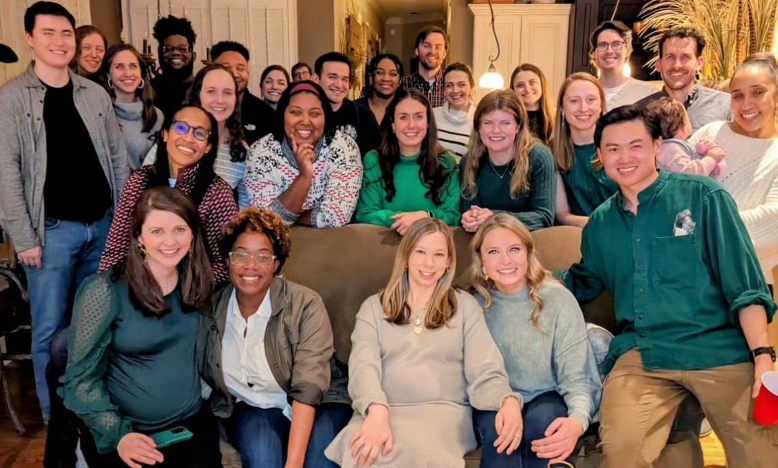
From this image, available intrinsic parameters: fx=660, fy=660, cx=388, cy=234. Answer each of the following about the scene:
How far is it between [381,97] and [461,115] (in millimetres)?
572

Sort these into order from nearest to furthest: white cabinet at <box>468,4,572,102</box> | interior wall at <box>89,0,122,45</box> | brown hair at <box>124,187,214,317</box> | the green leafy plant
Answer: brown hair at <box>124,187,214,317</box> < the green leafy plant < interior wall at <box>89,0,122,45</box> < white cabinet at <box>468,4,572,102</box>

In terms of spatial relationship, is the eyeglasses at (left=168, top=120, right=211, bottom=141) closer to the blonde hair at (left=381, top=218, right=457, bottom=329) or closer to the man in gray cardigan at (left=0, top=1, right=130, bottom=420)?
the man in gray cardigan at (left=0, top=1, right=130, bottom=420)

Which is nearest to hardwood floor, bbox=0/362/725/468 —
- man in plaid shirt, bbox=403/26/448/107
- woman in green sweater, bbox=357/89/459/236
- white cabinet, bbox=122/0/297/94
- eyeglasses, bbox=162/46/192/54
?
woman in green sweater, bbox=357/89/459/236

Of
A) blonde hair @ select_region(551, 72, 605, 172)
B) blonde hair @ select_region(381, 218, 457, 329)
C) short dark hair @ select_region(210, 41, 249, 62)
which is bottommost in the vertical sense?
blonde hair @ select_region(381, 218, 457, 329)

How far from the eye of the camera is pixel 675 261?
209cm

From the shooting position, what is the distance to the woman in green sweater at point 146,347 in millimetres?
1953

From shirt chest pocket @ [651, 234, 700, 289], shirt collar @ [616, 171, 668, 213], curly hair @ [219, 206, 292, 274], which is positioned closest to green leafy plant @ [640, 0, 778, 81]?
shirt collar @ [616, 171, 668, 213]

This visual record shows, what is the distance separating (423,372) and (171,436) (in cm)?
80

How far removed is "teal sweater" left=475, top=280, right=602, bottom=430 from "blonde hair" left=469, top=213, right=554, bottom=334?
0.02 meters

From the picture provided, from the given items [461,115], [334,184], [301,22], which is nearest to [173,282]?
[334,184]

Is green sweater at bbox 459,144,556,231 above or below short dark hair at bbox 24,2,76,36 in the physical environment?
below

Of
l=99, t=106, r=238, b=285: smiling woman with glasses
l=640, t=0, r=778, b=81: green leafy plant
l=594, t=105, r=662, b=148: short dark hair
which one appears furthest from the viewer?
l=640, t=0, r=778, b=81: green leafy plant

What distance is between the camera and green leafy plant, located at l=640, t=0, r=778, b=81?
11.3 ft

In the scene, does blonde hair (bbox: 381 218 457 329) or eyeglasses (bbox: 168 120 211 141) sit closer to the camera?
blonde hair (bbox: 381 218 457 329)
